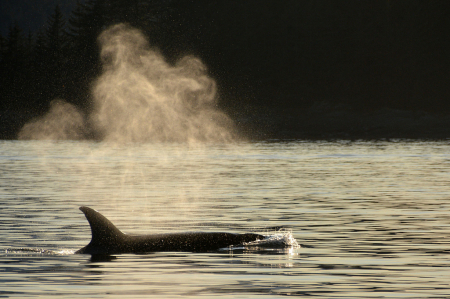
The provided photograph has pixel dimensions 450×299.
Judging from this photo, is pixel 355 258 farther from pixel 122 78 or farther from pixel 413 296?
pixel 122 78

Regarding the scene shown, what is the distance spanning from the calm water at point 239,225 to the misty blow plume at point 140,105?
63856 mm

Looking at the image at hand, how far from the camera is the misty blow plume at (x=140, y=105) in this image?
122 meters

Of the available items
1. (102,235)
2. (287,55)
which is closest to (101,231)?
(102,235)

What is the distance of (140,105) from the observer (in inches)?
5098

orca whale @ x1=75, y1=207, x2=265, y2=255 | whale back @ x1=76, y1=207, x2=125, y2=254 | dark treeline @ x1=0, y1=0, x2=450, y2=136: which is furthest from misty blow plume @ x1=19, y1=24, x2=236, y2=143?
whale back @ x1=76, y1=207, x2=125, y2=254

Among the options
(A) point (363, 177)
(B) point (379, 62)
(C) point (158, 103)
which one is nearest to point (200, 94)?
(C) point (158, 103)

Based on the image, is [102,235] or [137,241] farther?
[137,241]

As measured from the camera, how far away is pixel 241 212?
29094 millimetres

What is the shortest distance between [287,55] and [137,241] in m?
130

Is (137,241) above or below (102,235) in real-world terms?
below

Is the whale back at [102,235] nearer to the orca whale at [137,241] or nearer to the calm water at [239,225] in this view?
the orca whale at [137,241]

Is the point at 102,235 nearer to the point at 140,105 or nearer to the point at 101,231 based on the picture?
the point at 101,231

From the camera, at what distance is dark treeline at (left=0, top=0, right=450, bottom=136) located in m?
138

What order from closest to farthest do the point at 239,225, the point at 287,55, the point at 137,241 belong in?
the point at 137,241 < the point at 239,225 < the point at 287,55
